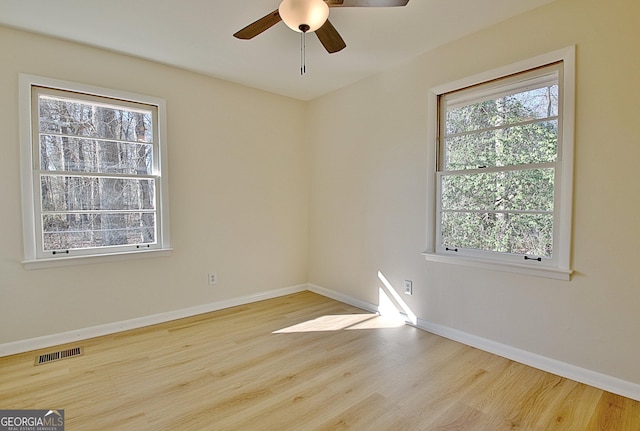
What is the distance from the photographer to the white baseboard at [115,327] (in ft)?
8.46

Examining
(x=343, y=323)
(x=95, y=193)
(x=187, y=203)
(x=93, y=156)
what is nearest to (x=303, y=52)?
(x=187, y=203)

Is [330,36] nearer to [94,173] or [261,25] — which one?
[261,25]

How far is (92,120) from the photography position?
9.50 ft

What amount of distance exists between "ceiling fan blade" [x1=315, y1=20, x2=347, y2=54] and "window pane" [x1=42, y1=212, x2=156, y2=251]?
2.37m

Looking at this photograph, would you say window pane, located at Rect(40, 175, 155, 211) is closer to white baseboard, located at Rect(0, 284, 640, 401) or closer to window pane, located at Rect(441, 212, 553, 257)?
white baseboard, located at Rect(0, 284, 640, 401)

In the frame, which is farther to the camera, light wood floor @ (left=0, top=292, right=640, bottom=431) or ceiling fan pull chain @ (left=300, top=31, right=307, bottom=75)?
ceiling fan pull chain @ (left=300, top=31, right=307, bottom=75)

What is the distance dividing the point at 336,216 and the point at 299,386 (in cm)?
224

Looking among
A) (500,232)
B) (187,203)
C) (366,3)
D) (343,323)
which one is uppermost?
(366,3)

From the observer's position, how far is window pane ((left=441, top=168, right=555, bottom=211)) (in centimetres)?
236

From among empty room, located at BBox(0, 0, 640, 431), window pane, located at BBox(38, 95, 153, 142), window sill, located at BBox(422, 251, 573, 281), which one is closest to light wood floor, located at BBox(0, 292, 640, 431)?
empty room, located at BBox(0, 0, 640, 431)

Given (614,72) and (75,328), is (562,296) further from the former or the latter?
(75,328)

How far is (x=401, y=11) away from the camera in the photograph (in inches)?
90.4
